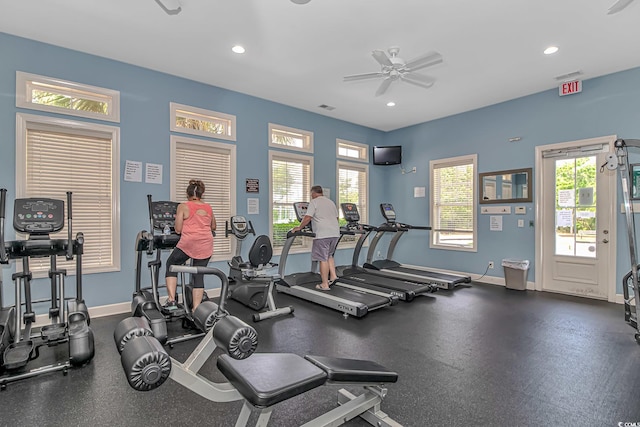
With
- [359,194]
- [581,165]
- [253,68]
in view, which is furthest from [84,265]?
[581,165]

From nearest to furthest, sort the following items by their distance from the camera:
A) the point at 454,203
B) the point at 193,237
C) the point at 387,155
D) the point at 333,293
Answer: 1. the point at 193,237
2. the point at 333,293
3. the point at 454,203
4. the point at 387,155

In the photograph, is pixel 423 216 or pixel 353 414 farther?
pixel 423 216

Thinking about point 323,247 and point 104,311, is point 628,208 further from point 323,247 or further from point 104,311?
point 104,311

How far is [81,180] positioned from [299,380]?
162 inches

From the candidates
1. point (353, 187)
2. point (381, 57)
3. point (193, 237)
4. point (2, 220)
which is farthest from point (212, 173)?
point (353, 187)

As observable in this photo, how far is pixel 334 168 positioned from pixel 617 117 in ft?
15.1

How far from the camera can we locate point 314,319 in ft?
13.5

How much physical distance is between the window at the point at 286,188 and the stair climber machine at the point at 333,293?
61cm

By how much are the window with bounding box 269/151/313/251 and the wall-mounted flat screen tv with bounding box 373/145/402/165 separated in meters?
1.90

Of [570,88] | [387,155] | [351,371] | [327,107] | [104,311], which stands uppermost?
[327,107]

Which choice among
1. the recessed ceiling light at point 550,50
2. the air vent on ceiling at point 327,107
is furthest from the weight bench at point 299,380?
the air vent on ceiling at point 327,107

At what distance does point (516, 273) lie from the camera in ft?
18.4

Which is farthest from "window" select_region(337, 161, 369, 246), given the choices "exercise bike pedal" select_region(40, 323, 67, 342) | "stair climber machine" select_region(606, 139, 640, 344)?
"exercise bike pedal" select_region(40, 323, 67, 342)

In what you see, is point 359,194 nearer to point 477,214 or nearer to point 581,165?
point 477,214
